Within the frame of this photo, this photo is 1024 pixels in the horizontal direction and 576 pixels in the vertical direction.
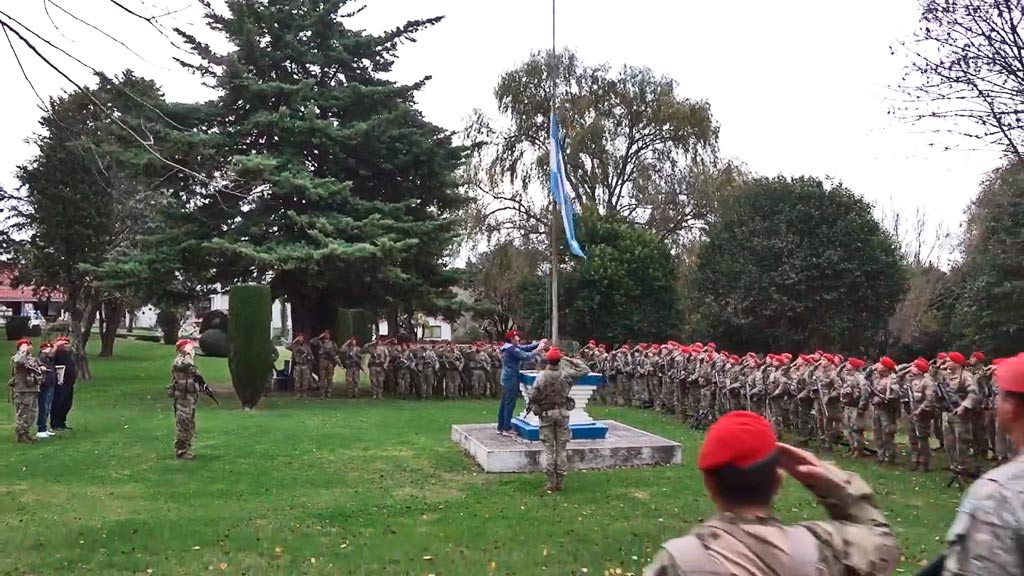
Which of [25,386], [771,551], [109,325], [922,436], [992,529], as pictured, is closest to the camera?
[771,551]

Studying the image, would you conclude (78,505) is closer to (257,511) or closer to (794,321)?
(257,511)

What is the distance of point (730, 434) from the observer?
2512 mm

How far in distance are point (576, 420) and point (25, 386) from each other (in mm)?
10511

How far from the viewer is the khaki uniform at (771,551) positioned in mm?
2363

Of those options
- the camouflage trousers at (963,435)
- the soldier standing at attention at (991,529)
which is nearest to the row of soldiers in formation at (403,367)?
the camouflage trousers at (963,435)

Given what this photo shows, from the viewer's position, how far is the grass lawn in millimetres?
8625

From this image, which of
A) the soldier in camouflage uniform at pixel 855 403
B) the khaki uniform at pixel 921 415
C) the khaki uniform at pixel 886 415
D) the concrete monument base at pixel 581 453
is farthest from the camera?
the soldier in camouflage uniform at pixel 855 403

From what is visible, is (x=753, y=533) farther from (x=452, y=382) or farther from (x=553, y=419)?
(x=452, y=382)

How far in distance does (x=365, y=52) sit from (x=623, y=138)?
11911 millimetres

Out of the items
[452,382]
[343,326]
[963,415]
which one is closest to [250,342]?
[452,382]

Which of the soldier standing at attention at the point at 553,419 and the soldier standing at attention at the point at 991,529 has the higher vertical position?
the soldier standing at attention at the point at 991,529

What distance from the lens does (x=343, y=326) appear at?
110ft

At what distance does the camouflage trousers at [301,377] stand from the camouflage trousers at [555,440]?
1683cm

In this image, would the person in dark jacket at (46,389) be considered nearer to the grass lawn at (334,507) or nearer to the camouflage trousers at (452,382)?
the grass lawn at (334,507)
